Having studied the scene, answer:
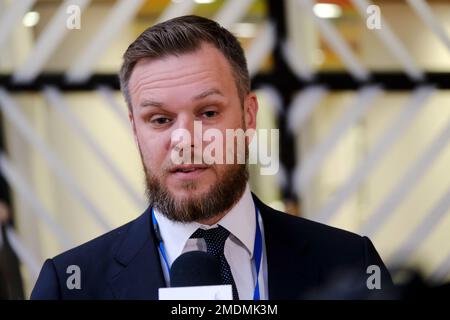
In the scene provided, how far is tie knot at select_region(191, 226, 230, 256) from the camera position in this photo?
192 cm

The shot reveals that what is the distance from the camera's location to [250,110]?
1.97m

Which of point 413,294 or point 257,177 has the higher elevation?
point 257,177

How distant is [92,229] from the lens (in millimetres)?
2062

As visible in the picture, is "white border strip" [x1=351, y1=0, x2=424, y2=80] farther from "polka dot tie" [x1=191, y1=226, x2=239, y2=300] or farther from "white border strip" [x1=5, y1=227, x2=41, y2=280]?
"white border strip" [x1=5, y1=227, x2=41, y2=280]

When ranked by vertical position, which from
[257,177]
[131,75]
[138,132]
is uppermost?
[131,75]

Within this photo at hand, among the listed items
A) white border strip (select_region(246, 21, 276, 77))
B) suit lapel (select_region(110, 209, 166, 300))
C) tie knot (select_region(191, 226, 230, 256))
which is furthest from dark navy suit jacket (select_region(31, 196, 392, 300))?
white border strip (select_region(246, 21, 276, 77))

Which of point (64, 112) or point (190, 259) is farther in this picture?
point (64, 112)

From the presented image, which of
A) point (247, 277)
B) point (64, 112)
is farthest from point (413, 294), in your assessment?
point (64, 112)

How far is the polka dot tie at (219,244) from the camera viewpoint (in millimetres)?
1908

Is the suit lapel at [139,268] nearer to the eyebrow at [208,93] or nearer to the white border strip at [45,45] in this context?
the eyebrow at [208,93]

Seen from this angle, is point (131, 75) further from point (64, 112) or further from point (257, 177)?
point (257, 177)

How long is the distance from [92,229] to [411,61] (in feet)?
2.86

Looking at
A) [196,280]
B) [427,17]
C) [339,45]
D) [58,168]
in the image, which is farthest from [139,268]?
[427,17]

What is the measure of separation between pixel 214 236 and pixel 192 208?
8 cm
